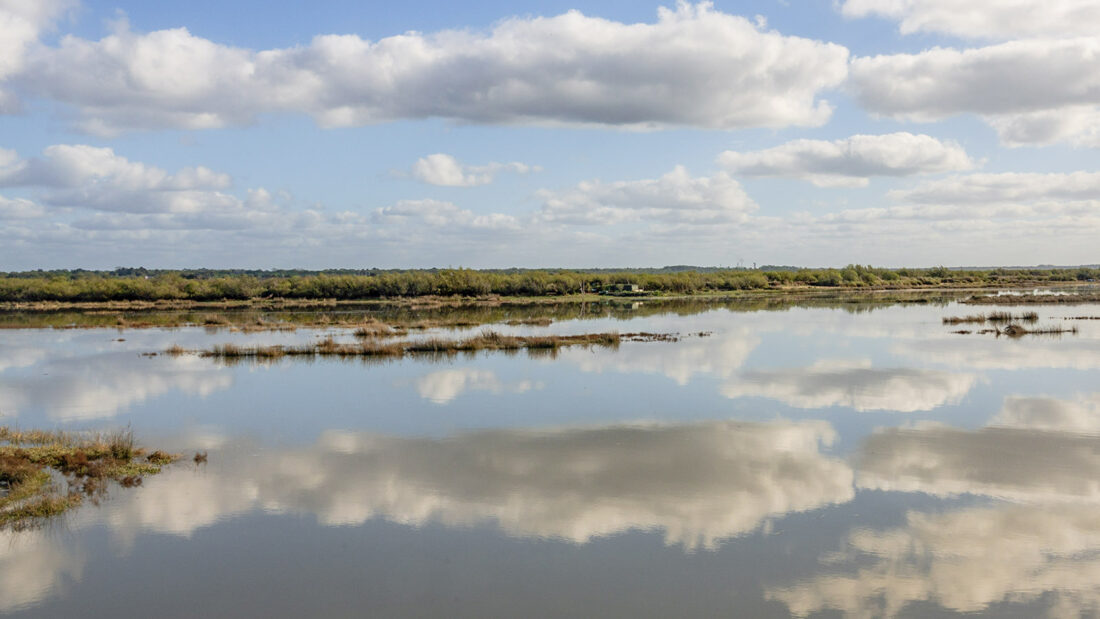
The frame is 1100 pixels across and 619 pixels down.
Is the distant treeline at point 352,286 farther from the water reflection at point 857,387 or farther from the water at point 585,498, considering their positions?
the water reflection at point 857,387

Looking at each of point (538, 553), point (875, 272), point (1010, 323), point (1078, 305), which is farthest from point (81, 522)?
point (875, 272)

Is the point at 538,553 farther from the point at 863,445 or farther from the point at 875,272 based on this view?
the point at 875,272

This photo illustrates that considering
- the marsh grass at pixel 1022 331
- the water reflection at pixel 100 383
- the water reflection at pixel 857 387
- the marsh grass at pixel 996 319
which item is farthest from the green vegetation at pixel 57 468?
the marsh grass at pixel 996 319

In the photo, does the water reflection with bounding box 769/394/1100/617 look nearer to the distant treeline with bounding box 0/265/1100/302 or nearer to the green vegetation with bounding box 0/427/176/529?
the green vegetation with bounding box 0/427/176/529

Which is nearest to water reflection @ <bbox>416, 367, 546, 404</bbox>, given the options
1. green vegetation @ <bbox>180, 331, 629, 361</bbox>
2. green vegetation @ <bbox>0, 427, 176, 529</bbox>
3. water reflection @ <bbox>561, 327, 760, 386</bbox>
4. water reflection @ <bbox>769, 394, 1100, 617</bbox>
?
water reflection @ <bbox>561, 327, 760, 386</bbox>

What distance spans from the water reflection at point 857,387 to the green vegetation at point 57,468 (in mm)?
16440

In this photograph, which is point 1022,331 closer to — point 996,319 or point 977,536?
point 996,319

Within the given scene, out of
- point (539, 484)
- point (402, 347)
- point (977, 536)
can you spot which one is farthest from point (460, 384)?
point (977, 536)

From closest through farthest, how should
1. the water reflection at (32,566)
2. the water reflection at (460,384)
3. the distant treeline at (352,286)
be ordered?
the water reflection at (32,566) < the water reflection at (460,384) < the distant treeline at (352,286)

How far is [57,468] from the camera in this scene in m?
15.4

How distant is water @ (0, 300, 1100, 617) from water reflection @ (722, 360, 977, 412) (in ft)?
0.57

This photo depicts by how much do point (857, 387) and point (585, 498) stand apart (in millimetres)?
14348

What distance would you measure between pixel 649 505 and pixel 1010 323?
40.8 metres

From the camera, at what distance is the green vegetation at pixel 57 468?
42.5 ft
